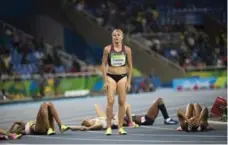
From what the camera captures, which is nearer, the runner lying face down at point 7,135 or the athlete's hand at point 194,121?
the runner lying face down at point 7,135

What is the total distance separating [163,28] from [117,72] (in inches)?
385

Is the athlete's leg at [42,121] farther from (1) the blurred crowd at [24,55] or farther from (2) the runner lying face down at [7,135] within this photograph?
(1) the blurred crowd at [24,55]

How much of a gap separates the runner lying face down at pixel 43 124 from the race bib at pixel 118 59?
0.92 metres

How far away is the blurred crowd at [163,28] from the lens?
15.6 metres

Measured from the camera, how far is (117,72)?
23.1 feet

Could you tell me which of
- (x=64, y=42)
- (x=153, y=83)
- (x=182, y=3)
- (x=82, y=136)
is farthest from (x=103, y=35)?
(x=82, y=136)

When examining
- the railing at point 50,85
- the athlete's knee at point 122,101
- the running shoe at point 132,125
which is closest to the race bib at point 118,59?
the athlete's knee at point 122,101

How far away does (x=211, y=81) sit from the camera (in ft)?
56.5

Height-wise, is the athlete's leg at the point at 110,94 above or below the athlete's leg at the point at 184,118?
Answer: above

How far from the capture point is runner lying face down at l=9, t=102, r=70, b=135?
682 cm

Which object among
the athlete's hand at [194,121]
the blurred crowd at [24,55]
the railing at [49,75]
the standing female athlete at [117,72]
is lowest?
the athlete's hand at [194,121]

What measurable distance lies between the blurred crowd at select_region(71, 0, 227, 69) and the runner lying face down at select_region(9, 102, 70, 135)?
8384 millimetres

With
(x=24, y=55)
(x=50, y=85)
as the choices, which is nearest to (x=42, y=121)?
(x=24, y=55)

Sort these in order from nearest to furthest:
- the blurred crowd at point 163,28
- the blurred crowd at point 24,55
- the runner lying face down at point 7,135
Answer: the runner lying face down at point 7,135 < the blurred crowd at point 24,55 < the blurred crowd at point 163,28
